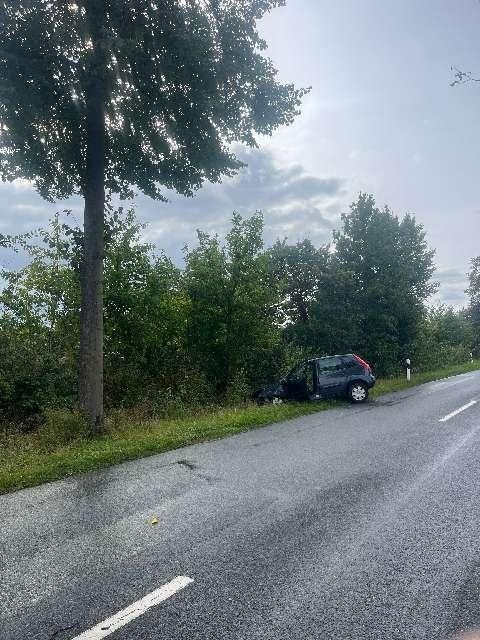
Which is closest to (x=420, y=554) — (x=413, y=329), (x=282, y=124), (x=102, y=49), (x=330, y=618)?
(x=330, y=618)

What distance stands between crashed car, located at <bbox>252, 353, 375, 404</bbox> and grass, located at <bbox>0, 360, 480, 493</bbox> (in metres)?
1.98

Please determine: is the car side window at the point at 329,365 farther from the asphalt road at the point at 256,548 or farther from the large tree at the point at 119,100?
the asphalt road at the point at 256,548

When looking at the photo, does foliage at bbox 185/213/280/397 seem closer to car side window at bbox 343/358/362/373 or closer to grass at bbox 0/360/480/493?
car side window at bbox 343/358/362/373


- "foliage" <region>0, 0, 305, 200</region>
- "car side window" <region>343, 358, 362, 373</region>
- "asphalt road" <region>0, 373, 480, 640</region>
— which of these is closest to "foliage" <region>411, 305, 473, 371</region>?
"car side window" <region>343, 358, 362, 373</region>

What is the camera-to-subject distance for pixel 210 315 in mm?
21641

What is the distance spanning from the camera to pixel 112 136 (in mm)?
11836

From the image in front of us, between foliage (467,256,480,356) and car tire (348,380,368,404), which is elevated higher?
A: foliage (467,256,480,356)

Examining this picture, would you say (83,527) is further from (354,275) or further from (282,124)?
(354,275)

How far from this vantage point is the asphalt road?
3.03 m

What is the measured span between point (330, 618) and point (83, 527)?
9.13ft

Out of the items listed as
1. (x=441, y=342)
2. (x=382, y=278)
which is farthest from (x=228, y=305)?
(x=441, y=342)

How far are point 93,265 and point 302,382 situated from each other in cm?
803

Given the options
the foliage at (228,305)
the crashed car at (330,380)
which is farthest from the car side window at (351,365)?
the foliage at (228,305)

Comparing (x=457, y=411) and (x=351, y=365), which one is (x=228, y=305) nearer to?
(x=351, y=365)
